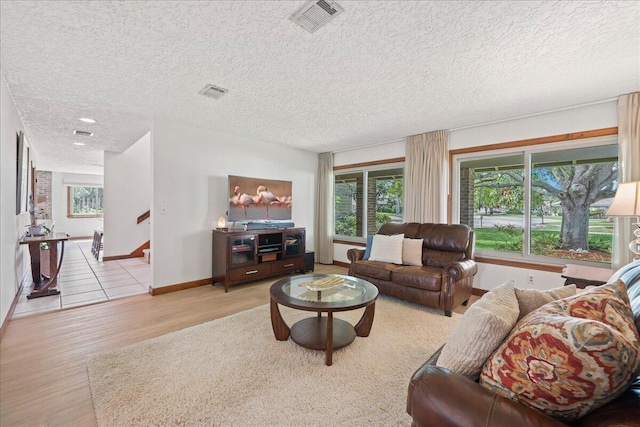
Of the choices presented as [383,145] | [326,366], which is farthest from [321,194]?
[326,366]

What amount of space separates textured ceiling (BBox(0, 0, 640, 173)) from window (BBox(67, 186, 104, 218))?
7119mm

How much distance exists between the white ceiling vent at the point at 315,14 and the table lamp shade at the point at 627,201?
2929 mm

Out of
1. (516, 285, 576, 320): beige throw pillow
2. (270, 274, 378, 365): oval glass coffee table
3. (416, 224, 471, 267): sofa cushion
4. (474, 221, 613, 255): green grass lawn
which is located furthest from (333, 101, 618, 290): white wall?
(516, 285, 576, 320): beige throw pillow

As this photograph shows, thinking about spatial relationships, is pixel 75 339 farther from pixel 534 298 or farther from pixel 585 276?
pixel 585 276

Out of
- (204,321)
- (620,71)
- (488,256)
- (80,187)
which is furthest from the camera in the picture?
(80,187)

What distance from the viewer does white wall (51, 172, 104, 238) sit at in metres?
8.89

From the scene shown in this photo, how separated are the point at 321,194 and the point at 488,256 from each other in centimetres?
323

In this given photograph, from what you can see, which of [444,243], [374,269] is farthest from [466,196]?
[374,269]

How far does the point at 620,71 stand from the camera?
2.38 metres

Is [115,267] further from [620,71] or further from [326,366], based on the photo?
[620,71]

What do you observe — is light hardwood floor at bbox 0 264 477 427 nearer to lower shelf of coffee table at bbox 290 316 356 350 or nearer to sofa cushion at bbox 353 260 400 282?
lower shelf of coffee table at bbox 290 316 356 350

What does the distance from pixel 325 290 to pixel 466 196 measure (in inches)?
114

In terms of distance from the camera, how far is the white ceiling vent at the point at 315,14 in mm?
1606

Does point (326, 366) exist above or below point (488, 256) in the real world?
below
